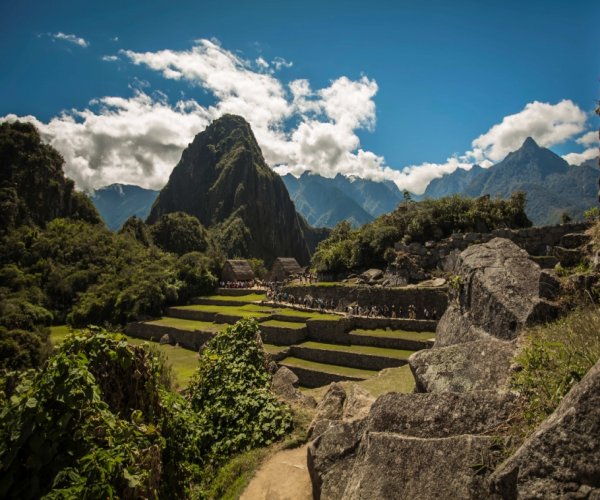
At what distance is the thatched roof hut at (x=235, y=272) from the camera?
4209 cm

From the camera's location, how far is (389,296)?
2383cm

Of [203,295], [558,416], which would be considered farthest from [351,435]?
[203,295]

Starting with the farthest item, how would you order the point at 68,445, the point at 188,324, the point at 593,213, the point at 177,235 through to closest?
the point at 177,235 → the point at 188,324 → the point at 593,213 → the point at 68,445

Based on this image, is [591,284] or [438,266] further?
[438,266]

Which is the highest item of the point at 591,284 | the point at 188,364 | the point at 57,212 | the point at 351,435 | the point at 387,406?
the point at 57,212

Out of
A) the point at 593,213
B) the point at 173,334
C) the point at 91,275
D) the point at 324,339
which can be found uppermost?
the point at 593,213

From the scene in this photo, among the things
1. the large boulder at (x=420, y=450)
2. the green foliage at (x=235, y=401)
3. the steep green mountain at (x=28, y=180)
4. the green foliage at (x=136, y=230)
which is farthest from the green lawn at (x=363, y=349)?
the green foliage at (x=136, y=230)

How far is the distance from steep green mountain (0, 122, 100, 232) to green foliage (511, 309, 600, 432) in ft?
170

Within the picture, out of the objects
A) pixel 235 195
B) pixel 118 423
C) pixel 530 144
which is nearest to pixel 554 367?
pixel 118 423

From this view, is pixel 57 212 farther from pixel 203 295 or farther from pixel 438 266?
pixel 438 266

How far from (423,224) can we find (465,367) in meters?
26.2

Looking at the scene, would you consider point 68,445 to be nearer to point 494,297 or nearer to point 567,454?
point 567,454

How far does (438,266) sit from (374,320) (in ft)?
25.6

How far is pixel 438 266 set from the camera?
26.7m
